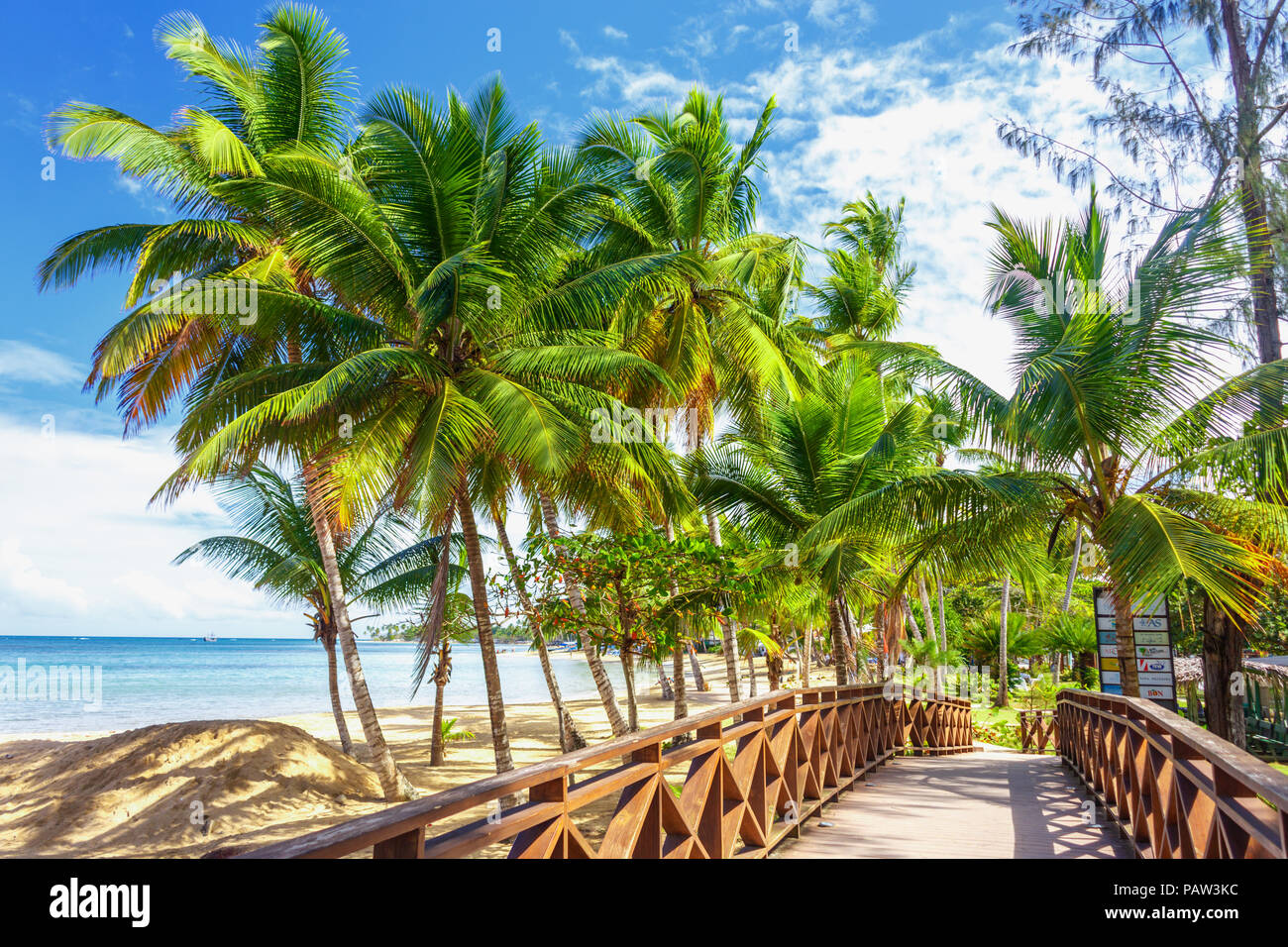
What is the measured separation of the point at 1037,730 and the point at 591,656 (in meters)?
12.2

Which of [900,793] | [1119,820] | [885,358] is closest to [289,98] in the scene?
[885,358]

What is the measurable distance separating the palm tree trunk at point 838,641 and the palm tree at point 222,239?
23.0 feet

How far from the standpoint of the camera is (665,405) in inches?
546

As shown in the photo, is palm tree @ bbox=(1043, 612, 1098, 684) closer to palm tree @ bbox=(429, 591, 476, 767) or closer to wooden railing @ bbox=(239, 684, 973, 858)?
palm tree @ bbox=(429, 591, 476, 767)

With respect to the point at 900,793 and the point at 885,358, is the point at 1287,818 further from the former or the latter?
the point at 885,358

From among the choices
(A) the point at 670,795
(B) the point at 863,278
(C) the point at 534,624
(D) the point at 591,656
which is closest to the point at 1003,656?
(B) the point at 863,278

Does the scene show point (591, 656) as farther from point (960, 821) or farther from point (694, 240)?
point (694, 240)

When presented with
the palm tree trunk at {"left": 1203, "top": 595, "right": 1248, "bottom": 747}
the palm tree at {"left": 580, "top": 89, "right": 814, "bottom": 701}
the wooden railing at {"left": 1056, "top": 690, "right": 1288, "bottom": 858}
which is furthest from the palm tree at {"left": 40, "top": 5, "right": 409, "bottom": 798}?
the palm tree trunk at {"left": 1203, "top": 595, "right": 1248, "bottom": 747}

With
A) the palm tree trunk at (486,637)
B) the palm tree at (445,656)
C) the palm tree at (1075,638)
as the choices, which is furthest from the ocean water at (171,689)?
the palm tree at (1075,638)

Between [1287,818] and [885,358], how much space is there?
980cm

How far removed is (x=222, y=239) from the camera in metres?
11.4

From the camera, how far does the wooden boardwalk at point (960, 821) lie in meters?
5.82

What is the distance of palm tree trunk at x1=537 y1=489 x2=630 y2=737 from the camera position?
10.7 metres
